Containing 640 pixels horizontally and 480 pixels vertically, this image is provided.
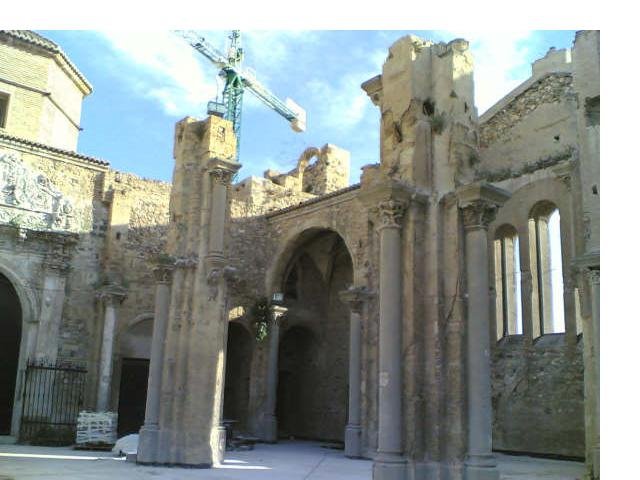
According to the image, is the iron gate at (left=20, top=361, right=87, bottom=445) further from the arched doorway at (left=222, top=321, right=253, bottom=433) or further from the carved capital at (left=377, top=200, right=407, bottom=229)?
the carved capital at (left=377, top=200, right=407, bottom=229)

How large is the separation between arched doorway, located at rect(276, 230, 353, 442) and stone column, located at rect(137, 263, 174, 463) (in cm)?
911

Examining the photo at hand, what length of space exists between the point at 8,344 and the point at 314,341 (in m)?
9.66

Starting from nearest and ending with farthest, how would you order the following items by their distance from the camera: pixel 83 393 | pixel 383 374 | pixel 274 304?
pixel 383 374, pixel 83 393, pixel 274 304

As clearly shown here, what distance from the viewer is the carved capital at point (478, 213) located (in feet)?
24.5

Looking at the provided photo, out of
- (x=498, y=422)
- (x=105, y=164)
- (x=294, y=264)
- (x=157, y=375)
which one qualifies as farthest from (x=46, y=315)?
(x=498, y=422)

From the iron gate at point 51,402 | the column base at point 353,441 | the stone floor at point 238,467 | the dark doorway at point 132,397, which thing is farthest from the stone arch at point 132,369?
the column base at point 353,441

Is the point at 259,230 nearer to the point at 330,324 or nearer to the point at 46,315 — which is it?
the point at 330,324

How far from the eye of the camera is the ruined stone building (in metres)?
7.38

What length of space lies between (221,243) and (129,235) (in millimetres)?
7441

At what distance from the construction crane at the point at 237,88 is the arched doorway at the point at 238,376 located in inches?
1139

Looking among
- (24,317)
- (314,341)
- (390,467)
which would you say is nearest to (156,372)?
(24,317)

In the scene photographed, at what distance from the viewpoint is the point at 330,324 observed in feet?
76.2

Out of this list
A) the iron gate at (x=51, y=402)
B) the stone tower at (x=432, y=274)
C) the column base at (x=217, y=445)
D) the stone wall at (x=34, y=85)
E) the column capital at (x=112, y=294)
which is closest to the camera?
the stone tower at (x=432, y=274)

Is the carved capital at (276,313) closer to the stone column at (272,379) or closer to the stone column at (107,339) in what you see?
the stone column at (272,379)
